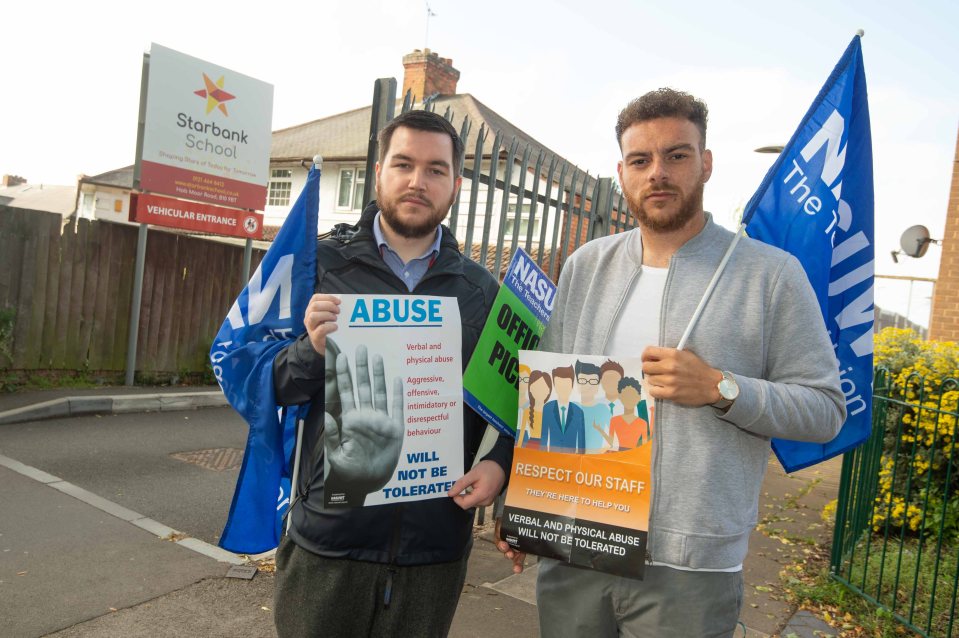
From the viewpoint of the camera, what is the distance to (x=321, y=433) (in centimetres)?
218

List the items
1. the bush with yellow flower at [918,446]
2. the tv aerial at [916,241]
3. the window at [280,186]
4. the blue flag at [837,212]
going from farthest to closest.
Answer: the window at [280,186]
the tv aerial at [916,241]
the bush with yellow flower at [918,446]
the blue flag at [837,212]

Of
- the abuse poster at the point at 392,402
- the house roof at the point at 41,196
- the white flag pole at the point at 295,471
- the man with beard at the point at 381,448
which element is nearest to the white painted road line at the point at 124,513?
the white flag pole at the point at 295,471

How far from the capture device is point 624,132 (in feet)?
6.59

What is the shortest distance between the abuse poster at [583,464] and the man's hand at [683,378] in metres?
0.09

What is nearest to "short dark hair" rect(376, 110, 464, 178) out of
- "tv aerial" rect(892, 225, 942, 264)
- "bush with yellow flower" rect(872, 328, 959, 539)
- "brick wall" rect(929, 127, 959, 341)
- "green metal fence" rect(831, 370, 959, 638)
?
"green metal fence" rect(831, 370, 959, 638)

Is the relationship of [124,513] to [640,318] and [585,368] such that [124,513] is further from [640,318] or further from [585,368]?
[640,318]

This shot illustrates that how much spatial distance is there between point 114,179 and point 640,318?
131 feet

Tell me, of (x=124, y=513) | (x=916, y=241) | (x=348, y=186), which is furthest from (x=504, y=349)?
(x=348, y=186)

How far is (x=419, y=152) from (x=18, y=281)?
8.95 meters

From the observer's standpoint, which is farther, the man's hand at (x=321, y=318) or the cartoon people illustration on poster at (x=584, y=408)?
the man's hand at (x=321, y=318)

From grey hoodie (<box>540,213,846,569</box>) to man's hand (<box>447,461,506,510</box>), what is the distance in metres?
0.53

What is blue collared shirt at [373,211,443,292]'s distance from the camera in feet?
7.53

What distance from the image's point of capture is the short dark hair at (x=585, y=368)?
188 centimetres

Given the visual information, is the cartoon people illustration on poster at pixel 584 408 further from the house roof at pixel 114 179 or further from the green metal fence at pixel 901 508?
the house roof at pixel 114 179
